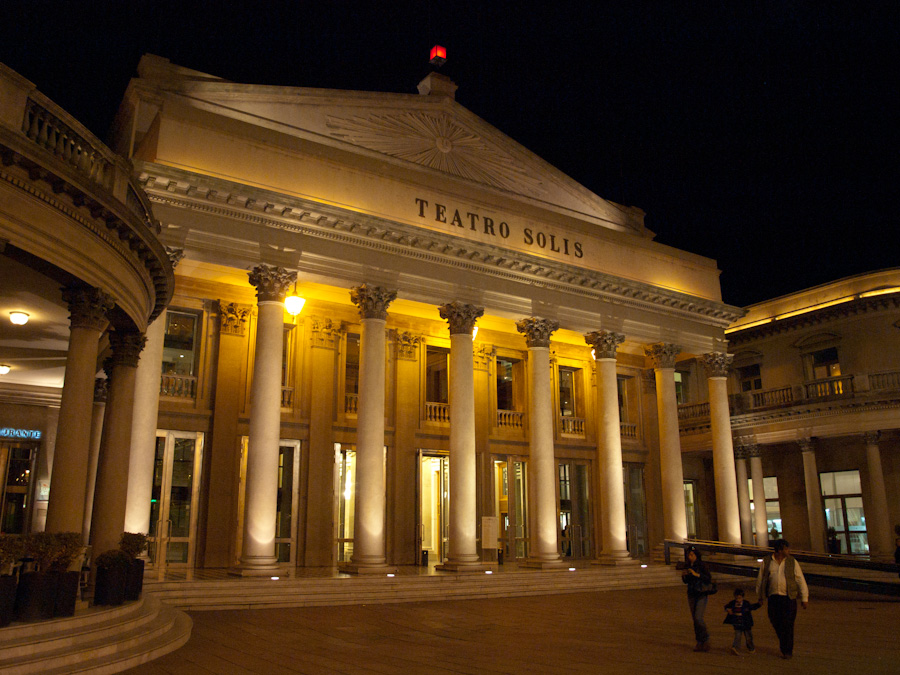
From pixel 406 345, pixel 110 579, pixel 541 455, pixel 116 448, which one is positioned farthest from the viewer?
pixel 406 345

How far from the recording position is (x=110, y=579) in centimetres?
790

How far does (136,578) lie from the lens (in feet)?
27.5

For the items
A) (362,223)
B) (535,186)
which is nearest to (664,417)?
(535,186)

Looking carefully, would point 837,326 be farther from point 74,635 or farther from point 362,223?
point 74,635

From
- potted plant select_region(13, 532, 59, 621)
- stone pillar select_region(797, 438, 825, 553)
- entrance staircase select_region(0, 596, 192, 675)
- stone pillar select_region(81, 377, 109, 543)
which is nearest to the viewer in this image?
entrance staircase select_region(0, 596, 192, 675)

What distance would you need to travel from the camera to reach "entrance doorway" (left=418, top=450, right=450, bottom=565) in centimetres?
1911

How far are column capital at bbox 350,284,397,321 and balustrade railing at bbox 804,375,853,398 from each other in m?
14.3

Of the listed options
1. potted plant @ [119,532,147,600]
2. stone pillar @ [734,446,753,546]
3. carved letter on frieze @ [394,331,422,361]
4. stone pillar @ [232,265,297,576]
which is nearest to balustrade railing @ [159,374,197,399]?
stone pillar @ [232,265,297,576]

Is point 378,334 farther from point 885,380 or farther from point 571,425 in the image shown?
point 885,380

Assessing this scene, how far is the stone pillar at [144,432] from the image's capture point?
12.5m

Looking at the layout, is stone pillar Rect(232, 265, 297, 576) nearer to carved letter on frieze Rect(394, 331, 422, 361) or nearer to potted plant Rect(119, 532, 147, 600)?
potted plant Rect(119, 532, 147, 600)

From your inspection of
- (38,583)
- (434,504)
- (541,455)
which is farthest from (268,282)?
(38,583)

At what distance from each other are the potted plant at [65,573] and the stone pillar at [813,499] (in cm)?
2130

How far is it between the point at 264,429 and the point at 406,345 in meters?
6.02
